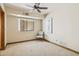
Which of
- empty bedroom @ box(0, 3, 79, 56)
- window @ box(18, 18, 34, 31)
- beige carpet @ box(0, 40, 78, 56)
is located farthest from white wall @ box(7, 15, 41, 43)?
beige carpet @ box(0, 40, 78, 56)

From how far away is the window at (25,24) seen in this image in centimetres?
694

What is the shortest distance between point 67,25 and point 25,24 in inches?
142

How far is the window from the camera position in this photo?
22.8ft

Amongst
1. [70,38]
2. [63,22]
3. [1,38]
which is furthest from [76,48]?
[1,38]

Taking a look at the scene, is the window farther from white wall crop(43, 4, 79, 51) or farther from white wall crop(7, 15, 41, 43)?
white wall crop(43, 4, 79, 51)

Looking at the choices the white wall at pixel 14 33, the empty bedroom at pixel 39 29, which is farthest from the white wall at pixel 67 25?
the white wall at pixel 14 33

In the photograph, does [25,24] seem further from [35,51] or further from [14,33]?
[35,51]

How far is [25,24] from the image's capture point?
24.1ft

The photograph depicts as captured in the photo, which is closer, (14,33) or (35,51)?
(35,51)

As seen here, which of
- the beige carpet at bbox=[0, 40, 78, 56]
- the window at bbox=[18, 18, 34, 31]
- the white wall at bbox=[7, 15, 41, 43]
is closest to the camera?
the beige carpet at bbox=[0, 40, 78, 56]

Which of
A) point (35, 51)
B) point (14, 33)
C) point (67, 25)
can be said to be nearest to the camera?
point (35, 51)

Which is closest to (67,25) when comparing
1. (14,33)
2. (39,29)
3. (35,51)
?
(35,51)

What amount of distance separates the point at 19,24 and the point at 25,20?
609 millimetres

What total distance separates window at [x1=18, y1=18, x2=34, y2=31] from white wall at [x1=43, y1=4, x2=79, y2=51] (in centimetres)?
211
